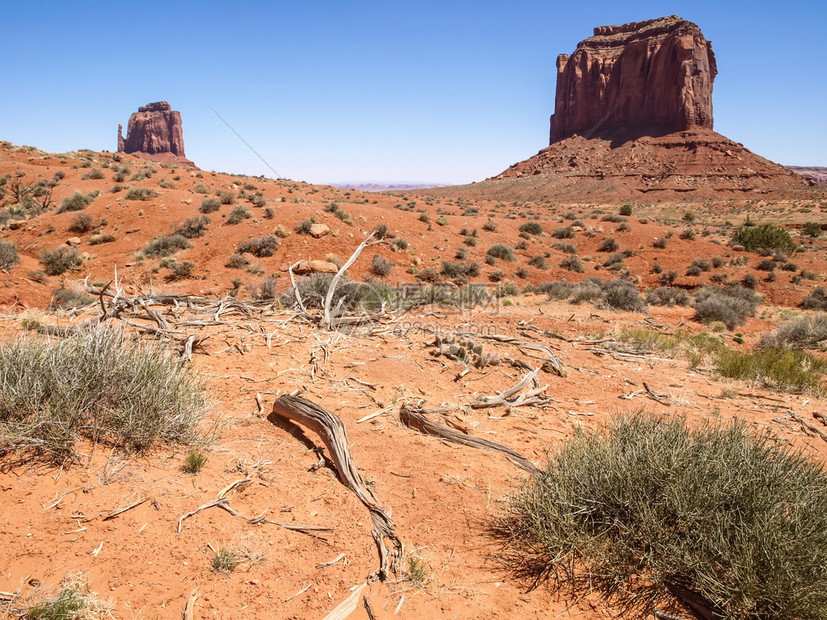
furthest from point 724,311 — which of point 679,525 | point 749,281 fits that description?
point 679,525

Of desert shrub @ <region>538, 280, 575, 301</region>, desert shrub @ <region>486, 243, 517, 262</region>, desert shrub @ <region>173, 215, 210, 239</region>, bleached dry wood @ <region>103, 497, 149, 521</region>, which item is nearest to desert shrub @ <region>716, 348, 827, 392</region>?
desert shrub @ <region>538, 280, 575, 301</region>

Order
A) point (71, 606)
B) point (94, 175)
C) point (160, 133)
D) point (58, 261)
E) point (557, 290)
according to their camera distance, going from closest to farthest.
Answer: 1. point (71, 606)
2. point (58, 261)
3. point (557, 290)
4. point (94, 175)
5. point (160, 133)

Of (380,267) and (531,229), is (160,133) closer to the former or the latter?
(531,229)

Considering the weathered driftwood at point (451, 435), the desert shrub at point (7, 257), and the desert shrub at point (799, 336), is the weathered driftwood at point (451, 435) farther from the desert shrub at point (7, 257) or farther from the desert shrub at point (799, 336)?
the desert shrub at point (7, 257)

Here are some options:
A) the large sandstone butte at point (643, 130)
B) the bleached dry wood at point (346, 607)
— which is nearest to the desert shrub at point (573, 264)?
the bleached dry wood at point (346, 607)

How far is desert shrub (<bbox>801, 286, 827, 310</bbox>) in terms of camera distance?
16.0 metres

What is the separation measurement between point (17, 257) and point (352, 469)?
53.2ft

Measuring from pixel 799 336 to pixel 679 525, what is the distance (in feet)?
36.7

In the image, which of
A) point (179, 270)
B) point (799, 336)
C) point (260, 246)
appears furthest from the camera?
point (260, 246)

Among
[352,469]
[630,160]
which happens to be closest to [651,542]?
[352,469]

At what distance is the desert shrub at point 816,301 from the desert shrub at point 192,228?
23285 mm

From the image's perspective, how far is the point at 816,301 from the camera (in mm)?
16156

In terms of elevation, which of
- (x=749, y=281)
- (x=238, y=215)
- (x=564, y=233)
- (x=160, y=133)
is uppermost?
(x=160, y=133)

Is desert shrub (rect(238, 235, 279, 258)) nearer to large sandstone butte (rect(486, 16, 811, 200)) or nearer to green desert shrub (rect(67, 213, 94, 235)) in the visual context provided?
green desert shrub (rect(67, 213, 94, 235))
